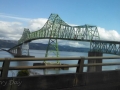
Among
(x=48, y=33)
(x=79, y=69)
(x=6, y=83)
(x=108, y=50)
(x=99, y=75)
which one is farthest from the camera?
(x=48, y=33)

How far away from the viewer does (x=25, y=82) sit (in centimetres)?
488

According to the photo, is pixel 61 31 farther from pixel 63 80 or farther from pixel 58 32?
pixel 63 80

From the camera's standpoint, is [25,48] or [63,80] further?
[25,48]

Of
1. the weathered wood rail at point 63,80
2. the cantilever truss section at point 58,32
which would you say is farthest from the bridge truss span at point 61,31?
the weathered wood rail at point 63,80

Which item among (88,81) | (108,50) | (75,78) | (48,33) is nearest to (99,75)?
(88,81)

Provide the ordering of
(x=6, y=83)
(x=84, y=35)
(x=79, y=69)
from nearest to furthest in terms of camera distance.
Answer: (x=6, y=83), (x=79, y=69), (x=84, y=35)

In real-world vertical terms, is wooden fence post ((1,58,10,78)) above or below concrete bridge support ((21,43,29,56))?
above

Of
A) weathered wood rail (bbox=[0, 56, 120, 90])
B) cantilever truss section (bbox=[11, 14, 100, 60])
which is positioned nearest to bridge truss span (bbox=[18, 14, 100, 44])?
cantilever truss section (bbox=[11, 14, 100, 60])

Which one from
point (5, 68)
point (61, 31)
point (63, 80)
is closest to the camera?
point (5, 68)

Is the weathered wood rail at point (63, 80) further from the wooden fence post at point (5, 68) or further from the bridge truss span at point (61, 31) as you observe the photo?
the bridge truss span at point (61, 31)

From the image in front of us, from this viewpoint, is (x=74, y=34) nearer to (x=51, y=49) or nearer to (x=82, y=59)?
(x=51, y=49)

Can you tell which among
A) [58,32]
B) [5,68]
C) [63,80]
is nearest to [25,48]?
[58,32]

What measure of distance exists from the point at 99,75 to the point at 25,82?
8.55 feet

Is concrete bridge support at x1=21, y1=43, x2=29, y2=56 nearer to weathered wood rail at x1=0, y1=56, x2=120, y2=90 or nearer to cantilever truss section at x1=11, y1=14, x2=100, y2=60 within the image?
cantilever truss section at x1=11, y1=14, x2=100, y2=60
